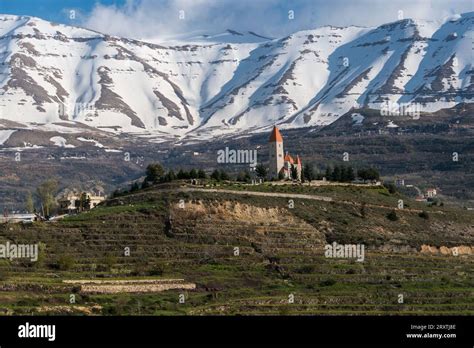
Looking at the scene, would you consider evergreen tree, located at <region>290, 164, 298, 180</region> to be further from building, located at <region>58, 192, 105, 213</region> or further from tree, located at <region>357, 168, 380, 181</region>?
building, located at <region>58, 192, 105, 213</region>

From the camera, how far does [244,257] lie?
2527 inches

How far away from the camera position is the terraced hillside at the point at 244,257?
49.0 meters

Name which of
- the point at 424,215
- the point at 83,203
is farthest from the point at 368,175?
the point at 83,203

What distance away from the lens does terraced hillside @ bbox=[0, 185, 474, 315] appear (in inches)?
1930

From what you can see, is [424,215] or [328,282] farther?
[424,215]

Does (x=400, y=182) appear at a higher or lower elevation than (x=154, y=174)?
higher

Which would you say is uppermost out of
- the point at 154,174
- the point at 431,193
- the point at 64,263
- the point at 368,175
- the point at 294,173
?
the point at 154,174

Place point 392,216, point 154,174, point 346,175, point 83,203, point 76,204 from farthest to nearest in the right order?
point 346,175, point 76,204, point 154,174, point 83,203, point 392,216

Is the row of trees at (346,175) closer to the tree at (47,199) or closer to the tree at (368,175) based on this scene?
the tree at (368,175)

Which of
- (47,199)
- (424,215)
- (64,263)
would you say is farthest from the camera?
(47,199)

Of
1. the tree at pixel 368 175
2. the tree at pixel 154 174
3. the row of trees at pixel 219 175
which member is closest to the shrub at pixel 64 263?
the row of trees at pixel 219 175

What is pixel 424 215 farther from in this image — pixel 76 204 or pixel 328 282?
pixel 328 282
